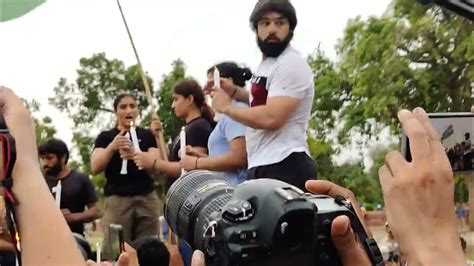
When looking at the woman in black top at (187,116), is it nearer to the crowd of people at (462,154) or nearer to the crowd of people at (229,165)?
the crowd of people at (229,165)

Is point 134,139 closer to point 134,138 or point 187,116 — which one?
point 134,138

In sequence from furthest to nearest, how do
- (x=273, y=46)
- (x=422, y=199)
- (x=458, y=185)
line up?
(x=458, y=185) < (x=273, y=46) < (x=422, y=199)

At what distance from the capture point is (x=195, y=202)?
1.63 meters

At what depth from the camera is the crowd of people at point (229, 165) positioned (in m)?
1.19

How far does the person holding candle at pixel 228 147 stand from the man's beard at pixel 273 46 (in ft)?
0.97

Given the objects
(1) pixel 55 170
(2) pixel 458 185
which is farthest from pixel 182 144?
(2) pixel 458 185

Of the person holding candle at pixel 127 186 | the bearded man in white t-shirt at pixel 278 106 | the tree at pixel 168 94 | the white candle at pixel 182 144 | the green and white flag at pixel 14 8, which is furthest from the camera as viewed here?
the tree at pixel 168 94

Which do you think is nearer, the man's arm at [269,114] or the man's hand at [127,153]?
the man's arm at [269,114]

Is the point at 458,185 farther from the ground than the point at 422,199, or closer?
closer

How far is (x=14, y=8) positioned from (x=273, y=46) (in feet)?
3.22

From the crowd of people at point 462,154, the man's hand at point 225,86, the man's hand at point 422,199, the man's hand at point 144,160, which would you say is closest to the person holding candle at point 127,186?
the man's hand at point 144,160

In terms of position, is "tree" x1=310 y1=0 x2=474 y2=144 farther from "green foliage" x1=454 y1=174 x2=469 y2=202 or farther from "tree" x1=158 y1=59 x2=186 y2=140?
"green foliage" x1=454 y1=174 x2=469 y2=202

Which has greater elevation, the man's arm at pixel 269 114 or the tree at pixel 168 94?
the man's arm at pixel 269 114

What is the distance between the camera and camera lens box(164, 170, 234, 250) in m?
1.57
